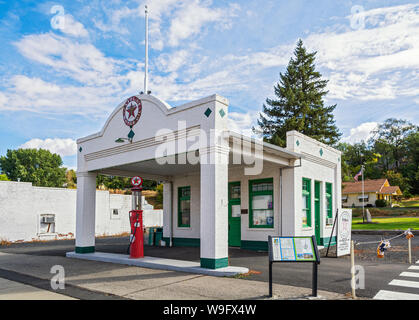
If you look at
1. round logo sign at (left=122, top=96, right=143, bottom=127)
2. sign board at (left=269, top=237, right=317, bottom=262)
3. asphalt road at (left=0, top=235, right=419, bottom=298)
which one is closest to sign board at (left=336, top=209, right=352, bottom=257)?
asphalt road at (left=0, top=235, right=419, bottom=298)

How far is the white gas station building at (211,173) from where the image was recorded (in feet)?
33.1

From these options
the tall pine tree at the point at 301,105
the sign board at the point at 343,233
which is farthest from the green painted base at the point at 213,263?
the tall pine tree at the point at 301,105

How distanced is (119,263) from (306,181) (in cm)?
809

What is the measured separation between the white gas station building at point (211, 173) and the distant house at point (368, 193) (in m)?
42.4

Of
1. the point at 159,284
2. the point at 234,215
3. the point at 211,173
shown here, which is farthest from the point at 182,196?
the point at 159,284

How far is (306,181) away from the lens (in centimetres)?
1534

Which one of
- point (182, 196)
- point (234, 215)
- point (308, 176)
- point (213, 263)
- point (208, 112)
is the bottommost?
point (213, 263)

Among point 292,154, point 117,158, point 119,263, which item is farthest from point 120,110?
point 292,154

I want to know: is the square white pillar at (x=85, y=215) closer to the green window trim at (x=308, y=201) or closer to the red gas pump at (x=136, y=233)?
the red gas pump at (x=136, y=233)

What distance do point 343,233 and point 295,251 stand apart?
6.78 metres

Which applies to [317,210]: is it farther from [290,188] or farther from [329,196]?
[290,188]

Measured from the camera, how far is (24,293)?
309 inches

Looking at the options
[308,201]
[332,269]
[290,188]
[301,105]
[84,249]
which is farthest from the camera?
[301,105]
